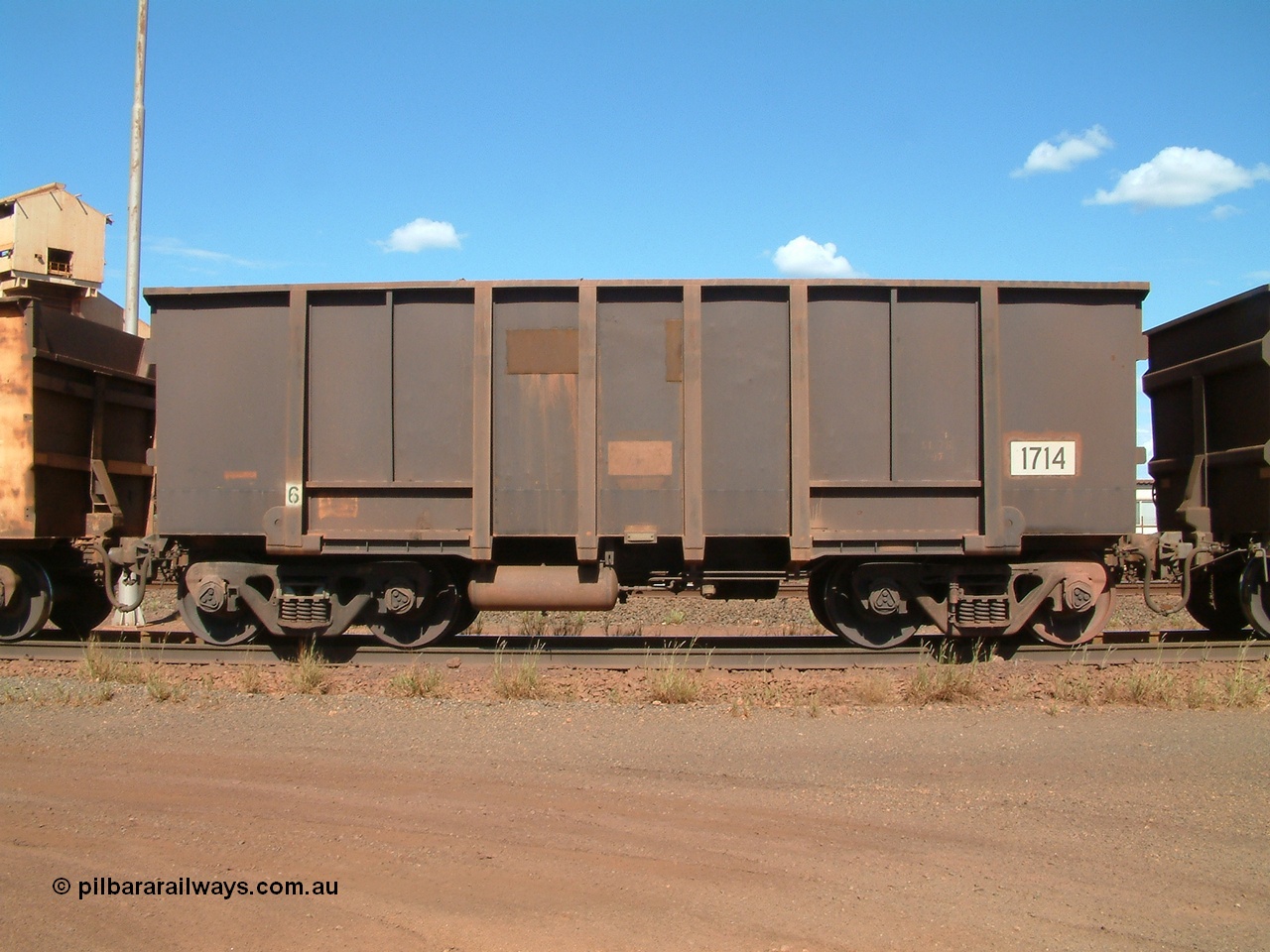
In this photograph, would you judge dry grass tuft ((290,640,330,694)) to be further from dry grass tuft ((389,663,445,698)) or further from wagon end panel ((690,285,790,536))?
wagon end panel ((690,285,790,536))

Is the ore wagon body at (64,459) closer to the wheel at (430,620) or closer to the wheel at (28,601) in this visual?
the wheel at (28,601)

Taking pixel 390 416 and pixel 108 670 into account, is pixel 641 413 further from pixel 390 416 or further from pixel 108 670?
pixel 108 670

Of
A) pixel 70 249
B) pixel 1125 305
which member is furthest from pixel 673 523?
pixel 70 249

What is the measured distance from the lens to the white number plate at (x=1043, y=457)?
8.33 metres

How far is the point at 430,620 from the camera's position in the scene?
8.92m

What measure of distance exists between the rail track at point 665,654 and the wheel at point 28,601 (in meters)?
0.19

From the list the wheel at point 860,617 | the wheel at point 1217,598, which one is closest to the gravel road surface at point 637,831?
the wheel at point 860,617

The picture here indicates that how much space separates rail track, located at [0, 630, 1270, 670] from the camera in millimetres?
8359

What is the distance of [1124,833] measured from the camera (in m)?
4.39

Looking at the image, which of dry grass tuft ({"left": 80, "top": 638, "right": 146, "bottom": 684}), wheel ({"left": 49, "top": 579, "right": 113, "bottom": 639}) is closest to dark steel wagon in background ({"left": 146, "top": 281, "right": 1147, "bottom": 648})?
dry grass tuft ({"left": 80, "top": 638, "right": 146, "bottom": 684})

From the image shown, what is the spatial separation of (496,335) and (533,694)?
312 cm

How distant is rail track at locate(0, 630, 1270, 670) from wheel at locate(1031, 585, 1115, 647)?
0.11 metres

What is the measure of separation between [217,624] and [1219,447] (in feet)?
32.1
